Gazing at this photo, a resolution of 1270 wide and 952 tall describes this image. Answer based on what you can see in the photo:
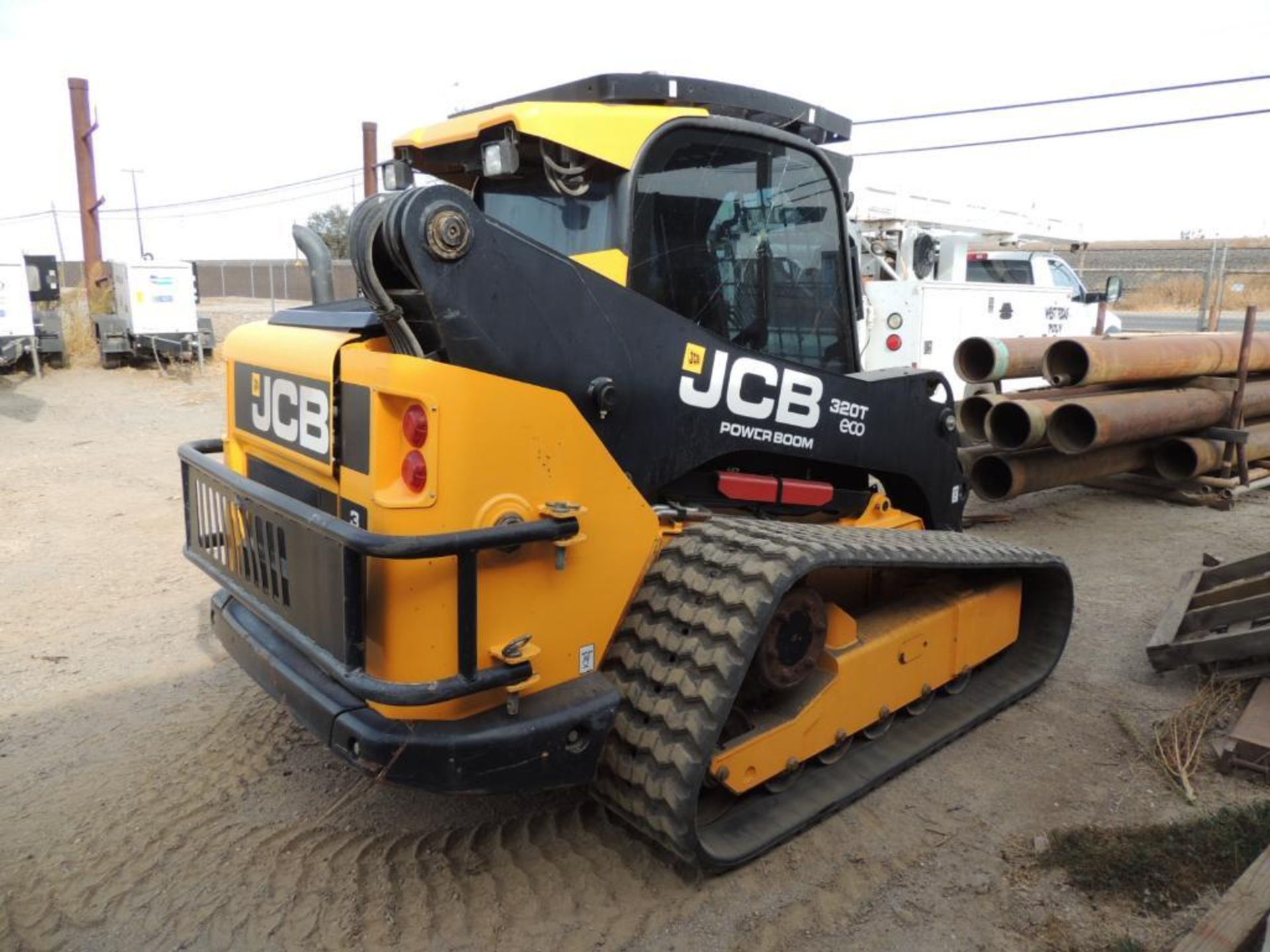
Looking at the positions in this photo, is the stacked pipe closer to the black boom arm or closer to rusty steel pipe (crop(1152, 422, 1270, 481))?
rusty steel pipe (crop(1152, 422, 1270, 481))

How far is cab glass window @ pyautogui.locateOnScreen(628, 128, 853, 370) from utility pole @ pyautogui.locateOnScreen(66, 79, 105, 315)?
722 inches

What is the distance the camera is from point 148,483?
8.94m

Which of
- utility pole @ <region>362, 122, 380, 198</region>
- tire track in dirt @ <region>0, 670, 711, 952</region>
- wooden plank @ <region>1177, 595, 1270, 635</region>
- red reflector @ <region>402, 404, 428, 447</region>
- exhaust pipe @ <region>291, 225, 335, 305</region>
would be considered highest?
utility pole @ <region>362, 122, 380, 198</region>

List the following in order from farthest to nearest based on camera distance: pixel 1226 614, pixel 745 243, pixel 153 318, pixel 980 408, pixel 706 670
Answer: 1. pixel 153 318
2. pixel 980 408
3. pixel 1226 614
4. pixel 745 243
5. pixel 706 670

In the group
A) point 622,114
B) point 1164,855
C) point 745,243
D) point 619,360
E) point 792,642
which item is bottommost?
point 1164,855

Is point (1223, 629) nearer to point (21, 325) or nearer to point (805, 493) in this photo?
point (805, 493)

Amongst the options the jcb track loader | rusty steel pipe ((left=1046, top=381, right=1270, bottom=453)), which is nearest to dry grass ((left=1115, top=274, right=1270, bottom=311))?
rusty steel pipe ((left=1046, top=381, right=1270, bottom=453))

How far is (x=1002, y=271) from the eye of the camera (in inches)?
508

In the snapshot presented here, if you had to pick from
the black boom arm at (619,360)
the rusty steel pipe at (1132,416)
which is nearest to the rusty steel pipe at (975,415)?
the rusty steel pipe at (1132,416)

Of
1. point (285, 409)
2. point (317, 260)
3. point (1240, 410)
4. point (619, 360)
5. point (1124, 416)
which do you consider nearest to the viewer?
point (619, 360)

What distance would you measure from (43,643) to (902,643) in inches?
172

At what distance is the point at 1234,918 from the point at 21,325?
55.0 ft

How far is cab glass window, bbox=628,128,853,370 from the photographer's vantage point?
127 inches

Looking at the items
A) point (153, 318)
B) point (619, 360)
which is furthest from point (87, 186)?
point (619, 360)
